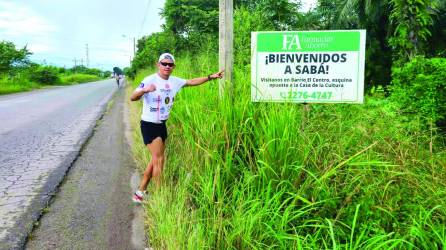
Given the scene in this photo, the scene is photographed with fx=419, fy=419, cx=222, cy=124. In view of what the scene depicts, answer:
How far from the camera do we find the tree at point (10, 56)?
113 ft

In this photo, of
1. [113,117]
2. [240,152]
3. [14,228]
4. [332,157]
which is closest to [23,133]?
[113,117]

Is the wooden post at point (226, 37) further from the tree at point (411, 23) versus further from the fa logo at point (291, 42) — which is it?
the tree at point (411, 23)

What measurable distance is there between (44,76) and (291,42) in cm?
4548

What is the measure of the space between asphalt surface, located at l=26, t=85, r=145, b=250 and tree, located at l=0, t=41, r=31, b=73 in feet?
104

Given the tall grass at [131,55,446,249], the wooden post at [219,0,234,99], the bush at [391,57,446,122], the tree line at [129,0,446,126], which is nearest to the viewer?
the tall grass at [131,55,446,249]

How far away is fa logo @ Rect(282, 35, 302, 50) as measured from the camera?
→ 4.38 metres

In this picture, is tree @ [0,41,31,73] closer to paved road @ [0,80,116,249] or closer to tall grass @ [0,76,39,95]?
tall grass @ [0,76,39,95]

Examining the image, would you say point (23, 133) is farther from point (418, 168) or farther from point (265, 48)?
point (418, 168)

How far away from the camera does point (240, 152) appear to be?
13.8 ft

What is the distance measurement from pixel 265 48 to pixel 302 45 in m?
0.39

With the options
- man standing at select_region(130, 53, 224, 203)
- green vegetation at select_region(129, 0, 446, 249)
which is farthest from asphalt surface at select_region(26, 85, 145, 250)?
man standing at select_region(130, 53, 224, 203)

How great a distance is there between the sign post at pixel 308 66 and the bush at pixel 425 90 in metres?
2.97

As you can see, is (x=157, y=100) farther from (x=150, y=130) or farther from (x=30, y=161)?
(x=30, y=161)

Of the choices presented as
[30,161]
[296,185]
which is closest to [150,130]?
[296,185]
